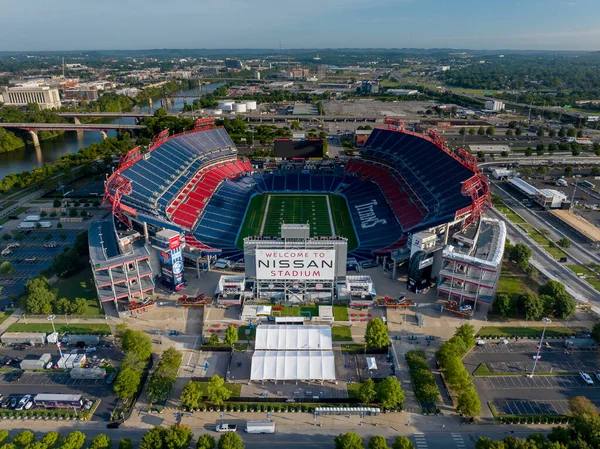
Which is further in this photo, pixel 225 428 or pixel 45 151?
pixel 45 151

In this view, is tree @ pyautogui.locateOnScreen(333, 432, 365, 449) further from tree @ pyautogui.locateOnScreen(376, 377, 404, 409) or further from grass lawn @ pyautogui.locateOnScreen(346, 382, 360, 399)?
grass lawn @ pyautogui.locateOnScreen(346, 382, 360, 399)

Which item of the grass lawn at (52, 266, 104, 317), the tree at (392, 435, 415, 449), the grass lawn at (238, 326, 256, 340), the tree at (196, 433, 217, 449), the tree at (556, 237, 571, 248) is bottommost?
the grass lawn at (238, 326, 256, 340)

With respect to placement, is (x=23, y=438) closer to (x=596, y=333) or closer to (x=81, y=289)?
(x=81, y=289)

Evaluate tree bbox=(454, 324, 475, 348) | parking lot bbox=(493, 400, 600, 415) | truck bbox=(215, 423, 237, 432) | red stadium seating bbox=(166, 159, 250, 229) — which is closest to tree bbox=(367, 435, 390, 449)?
truck bbox=(215, 423, 237, 432)

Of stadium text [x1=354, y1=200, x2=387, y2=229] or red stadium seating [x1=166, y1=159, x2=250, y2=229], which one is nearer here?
red stadium seating [x1=166, y1=159, x2=250, y2=229]

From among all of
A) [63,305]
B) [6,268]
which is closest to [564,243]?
[63,305]

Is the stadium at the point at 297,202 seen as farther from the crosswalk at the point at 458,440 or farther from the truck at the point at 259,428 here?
the crosswalk at the point at 458,440
